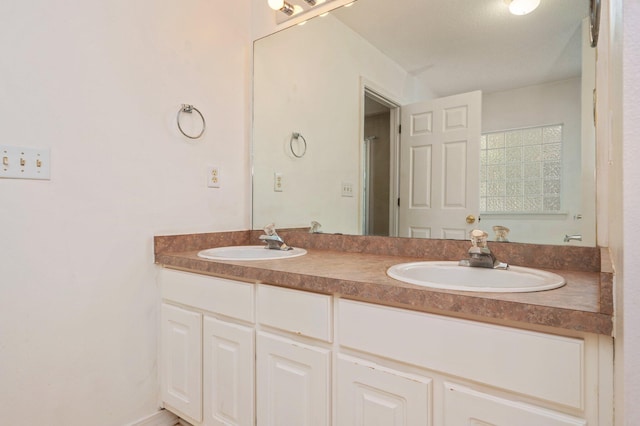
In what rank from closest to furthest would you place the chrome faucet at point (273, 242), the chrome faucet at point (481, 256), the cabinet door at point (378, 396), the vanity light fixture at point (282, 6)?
the cabinet door at point (378, 396)
the chrome faucet at point (481, 256)
the chrome faucet at point (273, 242)
the vanity light fixture at point (282, 6)

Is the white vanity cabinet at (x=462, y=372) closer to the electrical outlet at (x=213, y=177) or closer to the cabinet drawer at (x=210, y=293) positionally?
the cabinet drawer at (x=210, y=293)

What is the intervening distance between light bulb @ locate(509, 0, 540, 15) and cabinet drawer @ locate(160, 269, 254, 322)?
136cm

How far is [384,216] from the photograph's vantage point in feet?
5.02

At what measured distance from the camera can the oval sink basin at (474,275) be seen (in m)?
0.97

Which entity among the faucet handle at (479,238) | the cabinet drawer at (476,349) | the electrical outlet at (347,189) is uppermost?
the electrical outlet at (347,189)

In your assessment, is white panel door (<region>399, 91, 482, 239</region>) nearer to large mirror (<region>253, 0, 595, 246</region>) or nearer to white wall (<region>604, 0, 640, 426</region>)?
large mirror (<region>253, 0, 595, 246</region>)

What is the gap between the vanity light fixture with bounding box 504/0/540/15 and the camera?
1214 millimetres

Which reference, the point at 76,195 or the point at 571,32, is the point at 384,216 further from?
the point at 76,195

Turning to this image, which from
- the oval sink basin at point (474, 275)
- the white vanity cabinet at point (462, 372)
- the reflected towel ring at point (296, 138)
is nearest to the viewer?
the white vanity cabinet at point (462, 372)

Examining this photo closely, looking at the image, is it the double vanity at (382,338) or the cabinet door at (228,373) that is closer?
the double vanity at (382,338)

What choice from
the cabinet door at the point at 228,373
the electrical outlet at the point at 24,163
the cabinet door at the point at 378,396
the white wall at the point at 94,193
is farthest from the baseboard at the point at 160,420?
the electrical outlet at the point at 24,163

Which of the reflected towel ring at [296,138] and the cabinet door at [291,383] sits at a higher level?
the reflected towel ring at [296,138]

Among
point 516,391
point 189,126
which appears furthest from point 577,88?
point 189,126

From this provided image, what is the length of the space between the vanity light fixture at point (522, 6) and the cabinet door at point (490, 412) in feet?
4.16
